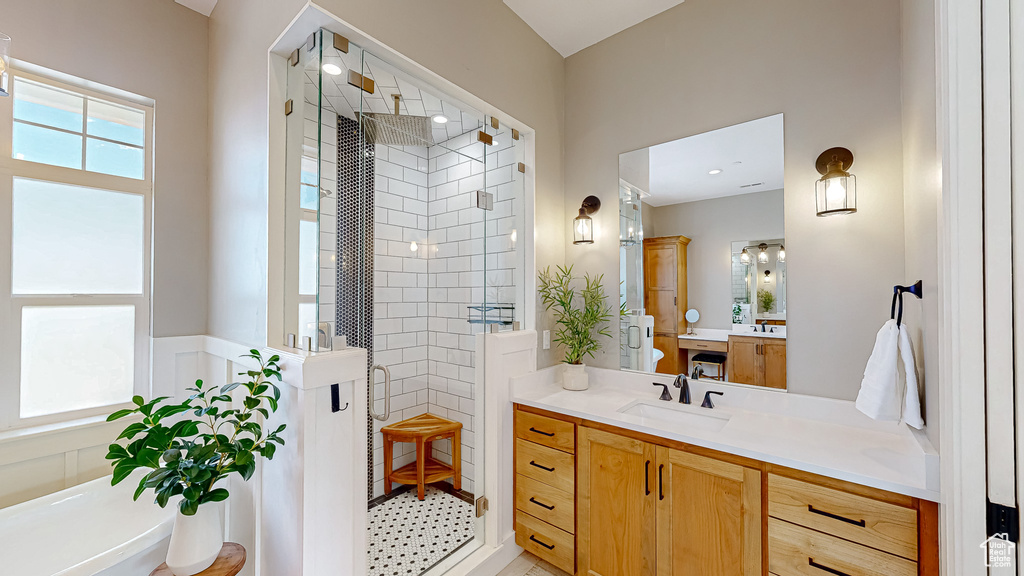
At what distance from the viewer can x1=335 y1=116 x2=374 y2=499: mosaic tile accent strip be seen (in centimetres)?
165

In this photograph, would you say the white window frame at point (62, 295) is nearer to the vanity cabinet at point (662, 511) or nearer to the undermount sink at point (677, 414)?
the vanity cabinet at point (662, 511)

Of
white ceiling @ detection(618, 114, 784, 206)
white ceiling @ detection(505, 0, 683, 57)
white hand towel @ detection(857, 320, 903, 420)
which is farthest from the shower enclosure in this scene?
white hand towel @ detection(857, 320, 903, 420)

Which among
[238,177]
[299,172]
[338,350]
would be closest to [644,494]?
[338,350]

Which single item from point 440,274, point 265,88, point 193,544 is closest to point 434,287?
point 440,274

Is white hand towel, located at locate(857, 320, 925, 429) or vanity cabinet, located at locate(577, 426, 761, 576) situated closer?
white hand towel, located at locate(857, 320, 925, 429)

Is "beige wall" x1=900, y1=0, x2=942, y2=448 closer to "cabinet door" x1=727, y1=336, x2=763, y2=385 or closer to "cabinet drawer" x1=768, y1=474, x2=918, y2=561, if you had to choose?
"cabinet drawer" x1=768, y1=474, x2=918, y2=561

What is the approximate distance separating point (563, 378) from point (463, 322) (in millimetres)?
710

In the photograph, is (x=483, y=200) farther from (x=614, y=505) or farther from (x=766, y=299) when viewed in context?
(x=614, y=505)

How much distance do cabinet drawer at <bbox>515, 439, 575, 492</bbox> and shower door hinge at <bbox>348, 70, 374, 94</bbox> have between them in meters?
1.86

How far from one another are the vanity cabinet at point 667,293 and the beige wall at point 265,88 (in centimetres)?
60

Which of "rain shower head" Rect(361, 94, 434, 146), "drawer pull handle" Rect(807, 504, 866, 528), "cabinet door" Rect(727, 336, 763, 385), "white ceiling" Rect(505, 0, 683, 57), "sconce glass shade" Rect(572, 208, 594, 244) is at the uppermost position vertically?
"white ceiling" Rect(505, 0, 683, 57)

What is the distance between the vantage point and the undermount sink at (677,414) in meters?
1.89

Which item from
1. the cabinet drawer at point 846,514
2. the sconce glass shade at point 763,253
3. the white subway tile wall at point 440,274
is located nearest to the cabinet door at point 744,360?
the sconce glass shade at point 763,253

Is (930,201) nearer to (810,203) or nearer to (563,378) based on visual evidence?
(810,203)
